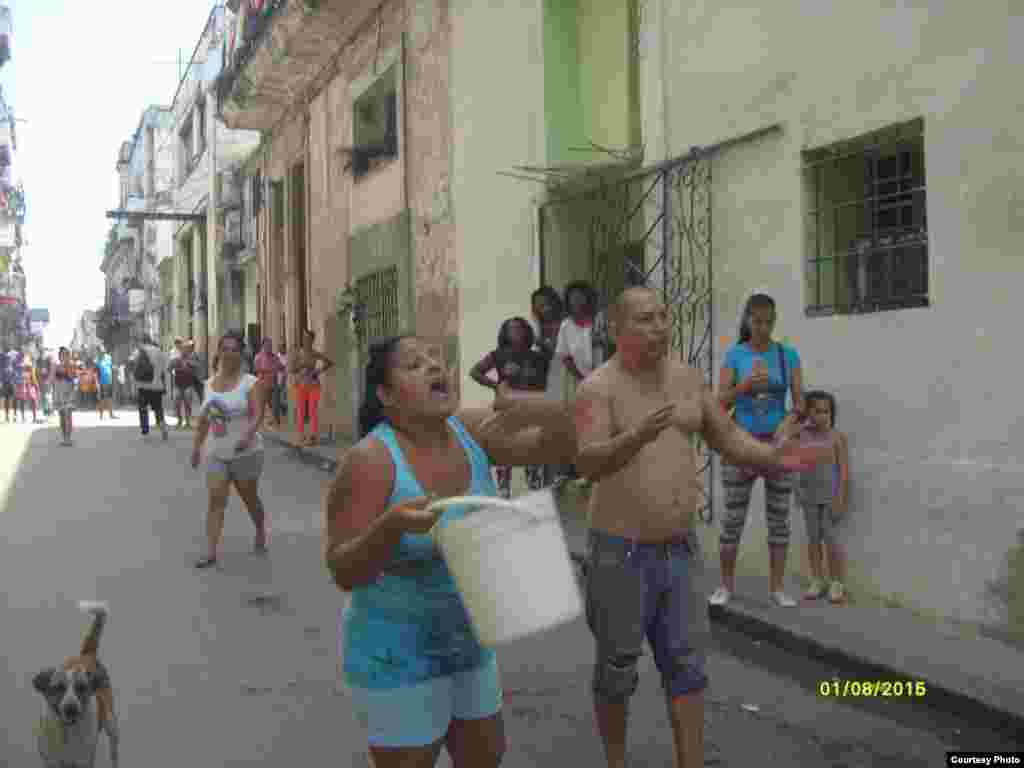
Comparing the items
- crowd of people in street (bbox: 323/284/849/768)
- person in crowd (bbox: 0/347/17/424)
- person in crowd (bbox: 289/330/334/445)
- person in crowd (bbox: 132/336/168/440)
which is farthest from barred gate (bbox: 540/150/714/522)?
person in crowd (bbox: 0/347/17/424)

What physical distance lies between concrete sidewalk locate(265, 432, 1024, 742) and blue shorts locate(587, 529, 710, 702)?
1650 mm

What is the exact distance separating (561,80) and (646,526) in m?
8.21

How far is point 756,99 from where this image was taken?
25.7 feet

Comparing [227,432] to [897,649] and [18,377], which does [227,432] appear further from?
[18,377]

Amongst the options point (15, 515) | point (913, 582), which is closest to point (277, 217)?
point (15, 515)

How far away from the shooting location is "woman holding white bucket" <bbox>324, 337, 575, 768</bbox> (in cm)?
283

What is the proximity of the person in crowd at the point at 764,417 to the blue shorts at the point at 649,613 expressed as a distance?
2.67m

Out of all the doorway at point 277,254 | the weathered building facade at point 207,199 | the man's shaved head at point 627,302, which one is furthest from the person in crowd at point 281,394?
the man's shaved head at point 627,302

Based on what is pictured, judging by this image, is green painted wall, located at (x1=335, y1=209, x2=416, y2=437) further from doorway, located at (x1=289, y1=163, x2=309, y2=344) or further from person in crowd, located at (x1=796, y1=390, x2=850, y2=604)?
person in crowd, located at (x1=796, y1=390, x2=850, y2=604)

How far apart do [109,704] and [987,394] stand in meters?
4.33

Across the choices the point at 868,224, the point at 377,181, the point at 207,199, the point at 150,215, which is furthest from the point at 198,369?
the point at 868,224

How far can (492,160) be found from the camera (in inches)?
485

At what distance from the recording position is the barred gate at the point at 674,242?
A: 28.1ft
